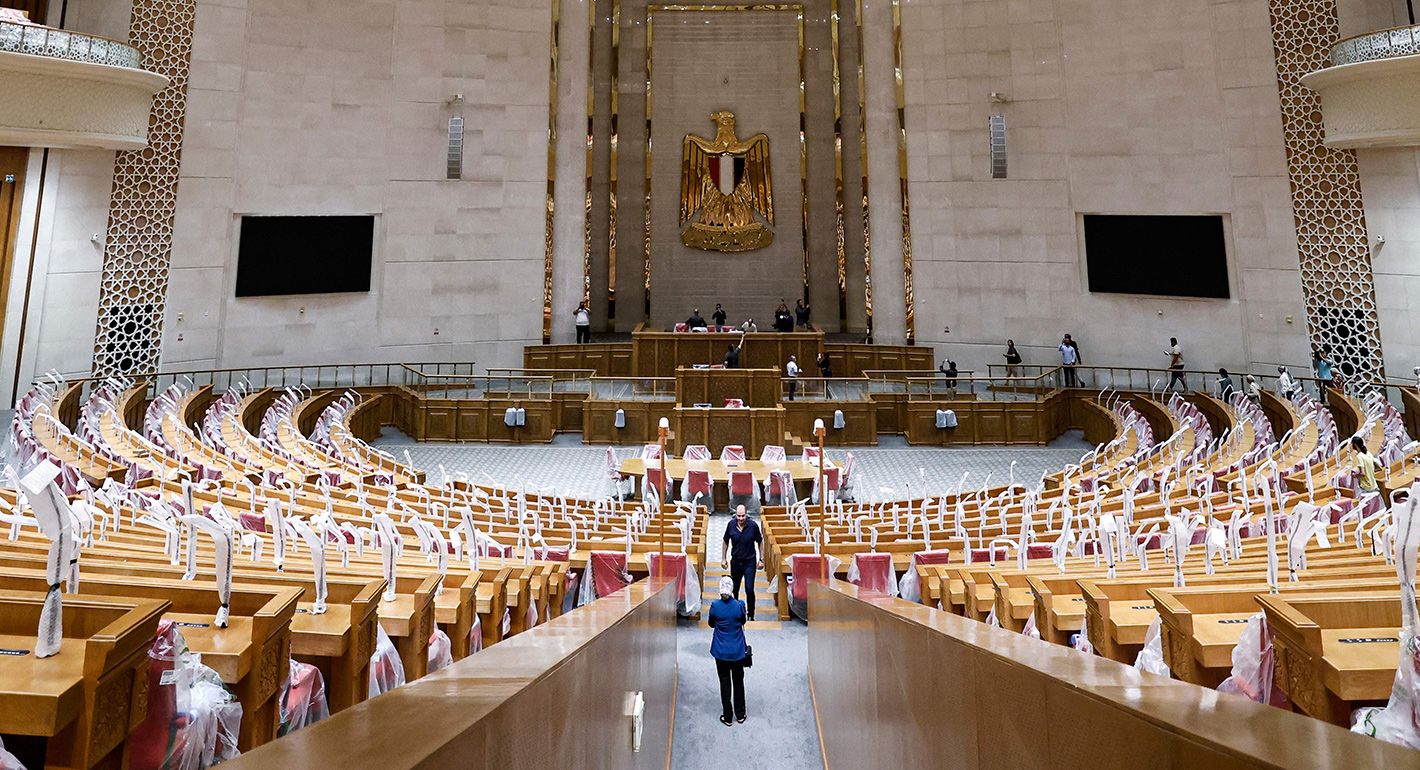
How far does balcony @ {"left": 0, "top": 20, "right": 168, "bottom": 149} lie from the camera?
49.3ft

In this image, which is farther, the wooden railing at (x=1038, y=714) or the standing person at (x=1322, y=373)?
the standing person at (x=1322, y=373)

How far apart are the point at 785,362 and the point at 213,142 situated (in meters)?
14.0

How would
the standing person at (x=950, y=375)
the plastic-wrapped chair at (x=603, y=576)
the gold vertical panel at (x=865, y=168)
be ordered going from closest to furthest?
the plastic-wrapped chair at (x=603, y=576)
the standing person at (x=950, y=375)
the gold vertical panel at (x=865, y=168)

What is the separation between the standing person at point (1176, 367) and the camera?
17.1m

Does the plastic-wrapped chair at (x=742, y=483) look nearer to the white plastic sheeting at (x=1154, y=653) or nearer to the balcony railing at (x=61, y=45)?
the white plastic sheeting at (x=1154, y=653)

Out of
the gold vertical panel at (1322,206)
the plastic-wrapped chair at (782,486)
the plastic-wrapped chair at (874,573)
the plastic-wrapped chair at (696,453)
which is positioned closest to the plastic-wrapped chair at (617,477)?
the plastic-wrapped chair at (696,453)

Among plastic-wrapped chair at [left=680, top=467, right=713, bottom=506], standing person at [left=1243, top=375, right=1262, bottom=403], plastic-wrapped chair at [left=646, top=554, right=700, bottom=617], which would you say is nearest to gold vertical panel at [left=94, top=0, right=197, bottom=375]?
plastic-wrapped chair at [left=680, top=467, right=713, bottom=506]

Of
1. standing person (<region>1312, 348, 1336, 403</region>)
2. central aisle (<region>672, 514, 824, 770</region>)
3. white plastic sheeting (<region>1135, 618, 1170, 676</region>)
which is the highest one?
standing person (<region>1312, 348, 1336, 403</region>)

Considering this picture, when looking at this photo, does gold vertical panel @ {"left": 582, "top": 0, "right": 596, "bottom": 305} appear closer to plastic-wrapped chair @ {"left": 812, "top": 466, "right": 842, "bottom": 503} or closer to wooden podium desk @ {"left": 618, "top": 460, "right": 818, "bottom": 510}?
wooden podium desk @ {"left": 618, "top": 460, "right": 818, "bottom": 510}

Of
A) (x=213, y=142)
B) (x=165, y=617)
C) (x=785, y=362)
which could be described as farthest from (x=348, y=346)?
(x=165, y=617)

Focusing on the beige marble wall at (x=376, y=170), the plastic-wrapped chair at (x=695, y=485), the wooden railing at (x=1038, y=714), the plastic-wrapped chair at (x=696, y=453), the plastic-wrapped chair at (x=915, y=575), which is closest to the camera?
the wooden railing at (x=1038, y=714)

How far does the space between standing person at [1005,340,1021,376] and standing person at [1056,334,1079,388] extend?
99cm

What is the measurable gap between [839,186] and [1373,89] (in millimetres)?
11512

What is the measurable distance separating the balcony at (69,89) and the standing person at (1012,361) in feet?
63.8
